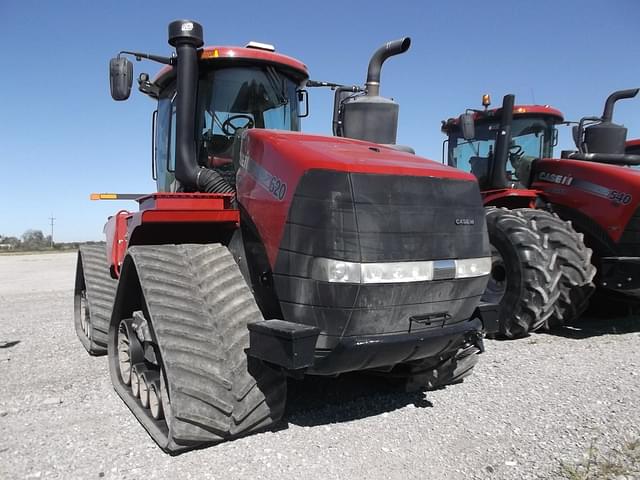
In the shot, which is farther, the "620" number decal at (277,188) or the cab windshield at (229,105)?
the cab windshield at (229,105)

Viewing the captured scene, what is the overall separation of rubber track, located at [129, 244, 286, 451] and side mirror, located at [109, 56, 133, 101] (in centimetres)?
142

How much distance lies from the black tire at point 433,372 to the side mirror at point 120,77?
272 cm

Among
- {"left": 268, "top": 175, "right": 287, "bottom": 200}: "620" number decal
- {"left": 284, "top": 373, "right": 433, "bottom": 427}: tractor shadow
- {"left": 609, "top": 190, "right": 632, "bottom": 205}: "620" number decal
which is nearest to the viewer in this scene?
{"left": 268, "top": 175, "right": 287, "bottom": 200}: "620" number decal

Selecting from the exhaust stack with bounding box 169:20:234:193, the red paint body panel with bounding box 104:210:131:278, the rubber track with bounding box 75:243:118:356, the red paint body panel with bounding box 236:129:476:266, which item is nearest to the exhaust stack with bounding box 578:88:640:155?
the red paint body panel with bounding box 236:129:476:266

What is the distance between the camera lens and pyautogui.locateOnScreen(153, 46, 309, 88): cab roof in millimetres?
3850

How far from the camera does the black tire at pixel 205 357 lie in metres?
2.69

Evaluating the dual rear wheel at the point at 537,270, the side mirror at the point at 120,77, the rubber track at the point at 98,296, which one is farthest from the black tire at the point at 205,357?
the dual rear wheel at the point at 537,270

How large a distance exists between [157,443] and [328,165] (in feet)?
5.65

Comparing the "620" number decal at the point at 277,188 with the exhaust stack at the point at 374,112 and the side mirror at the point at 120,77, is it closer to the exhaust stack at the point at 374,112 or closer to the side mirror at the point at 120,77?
the exhaust stack at the point at 374,112

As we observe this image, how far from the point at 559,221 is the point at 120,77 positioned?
4.12 m

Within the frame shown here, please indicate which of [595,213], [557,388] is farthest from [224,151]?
[595,213]

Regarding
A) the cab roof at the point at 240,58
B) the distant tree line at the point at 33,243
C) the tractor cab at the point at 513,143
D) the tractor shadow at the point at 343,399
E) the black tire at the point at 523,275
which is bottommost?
the distant tree line at the point at 33,243

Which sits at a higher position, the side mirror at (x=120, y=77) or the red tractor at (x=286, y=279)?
the side mirror at (x=120, y=77)

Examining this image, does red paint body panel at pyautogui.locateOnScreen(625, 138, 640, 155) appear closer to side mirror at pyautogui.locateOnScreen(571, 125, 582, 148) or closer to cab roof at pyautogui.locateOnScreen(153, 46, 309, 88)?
side mirror at pyautogui.locateOnScreen(571, 125, 582, 148)
